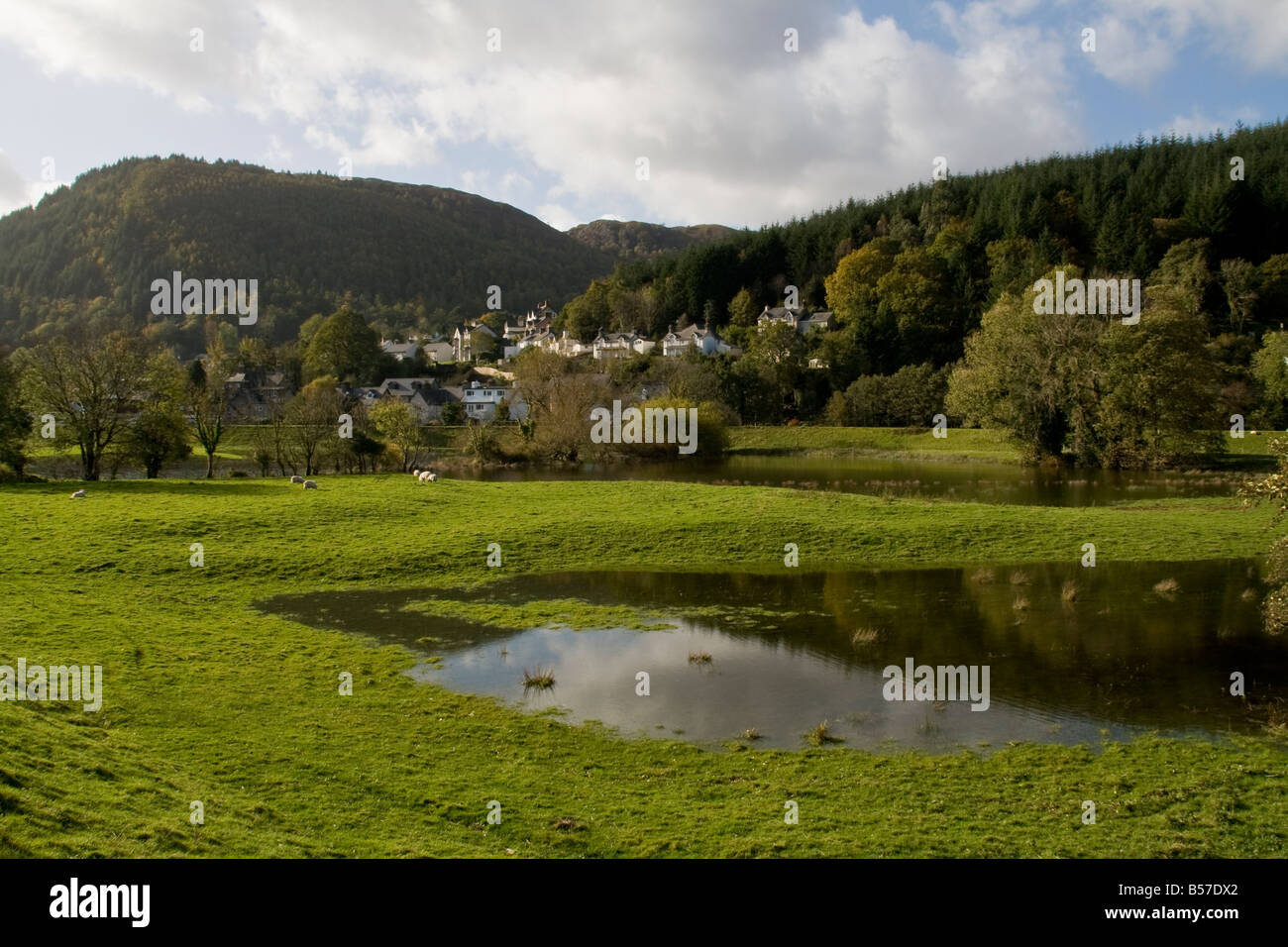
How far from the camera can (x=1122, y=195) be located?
4793 inches

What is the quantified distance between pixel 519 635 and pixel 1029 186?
13555 cm

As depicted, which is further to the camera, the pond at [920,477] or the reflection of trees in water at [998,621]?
the pond at [920,477]

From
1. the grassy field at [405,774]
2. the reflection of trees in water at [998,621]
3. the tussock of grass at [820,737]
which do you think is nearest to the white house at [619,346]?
the reflection of trees in water at [998,621]

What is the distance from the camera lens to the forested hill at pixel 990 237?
361 ft

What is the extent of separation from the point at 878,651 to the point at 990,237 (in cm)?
12187

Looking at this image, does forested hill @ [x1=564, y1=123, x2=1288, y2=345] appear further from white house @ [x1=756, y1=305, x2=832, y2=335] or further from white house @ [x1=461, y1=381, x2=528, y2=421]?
white house @ [x1=461, y1=381, x2=528, y2=421]

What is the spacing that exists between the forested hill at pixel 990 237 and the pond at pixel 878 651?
86181mm

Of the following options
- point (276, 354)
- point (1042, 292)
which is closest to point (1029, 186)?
point (1042, 292)

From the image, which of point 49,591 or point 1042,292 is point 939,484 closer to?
point 1042,292

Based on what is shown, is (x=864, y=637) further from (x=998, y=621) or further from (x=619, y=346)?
(x=619, y=346)

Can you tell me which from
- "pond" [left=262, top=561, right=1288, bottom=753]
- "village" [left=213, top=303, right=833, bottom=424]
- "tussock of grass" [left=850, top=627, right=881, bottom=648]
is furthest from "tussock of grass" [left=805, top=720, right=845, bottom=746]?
"village" [left=213, top=303, right=833, bottom=424]

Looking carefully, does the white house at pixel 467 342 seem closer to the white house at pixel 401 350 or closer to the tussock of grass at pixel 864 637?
the white house at pixel 401 350

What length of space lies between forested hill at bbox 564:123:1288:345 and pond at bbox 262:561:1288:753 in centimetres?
8618

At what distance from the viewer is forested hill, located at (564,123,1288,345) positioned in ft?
361
